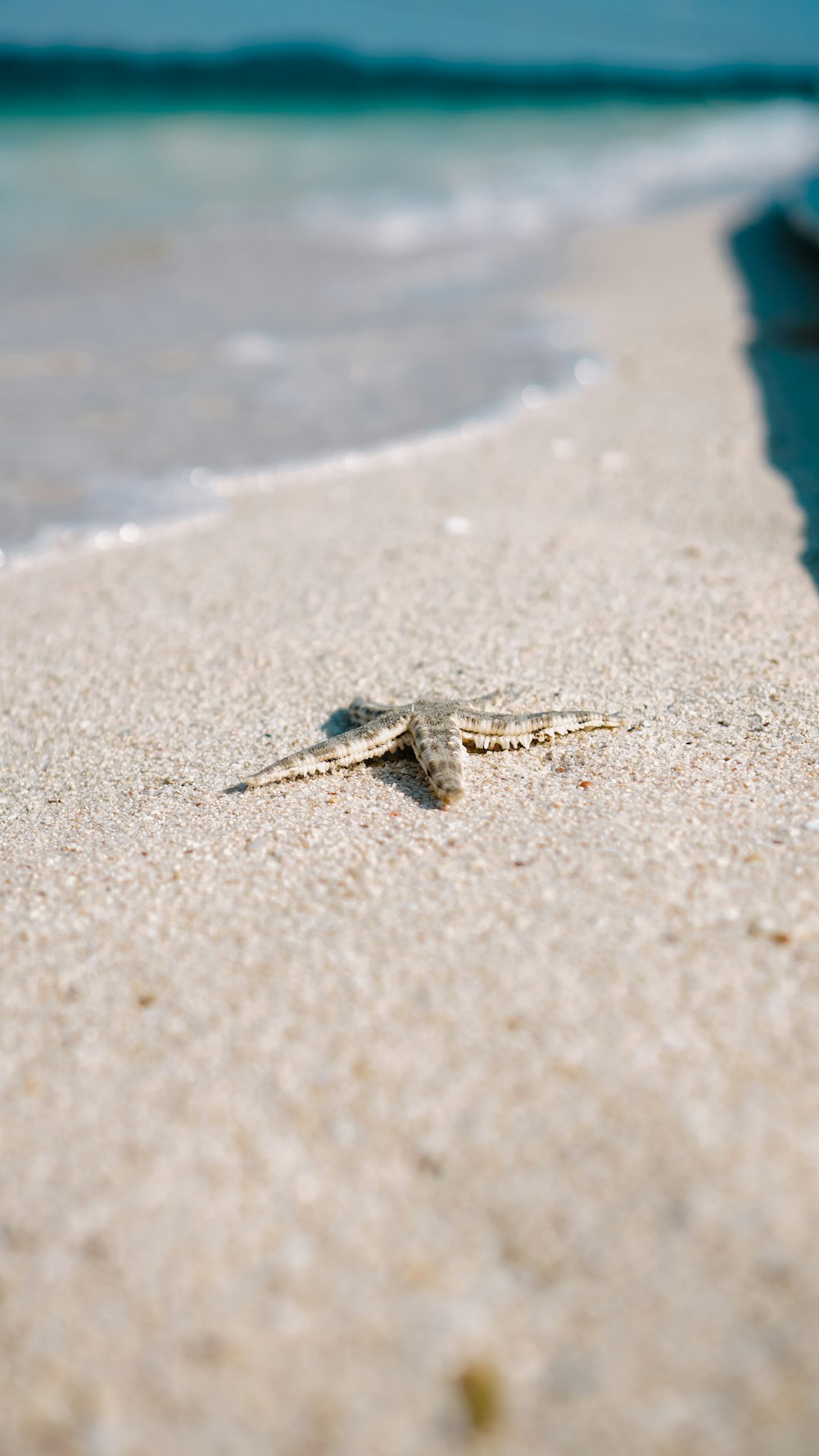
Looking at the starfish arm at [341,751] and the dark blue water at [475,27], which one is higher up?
the dark blue water at [475,27]

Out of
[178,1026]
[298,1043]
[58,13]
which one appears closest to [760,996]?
[298,1043]

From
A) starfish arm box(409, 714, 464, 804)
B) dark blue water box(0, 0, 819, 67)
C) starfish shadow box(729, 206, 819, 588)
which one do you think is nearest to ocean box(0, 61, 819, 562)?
starfish shadow box(729, 206, 819, 588)

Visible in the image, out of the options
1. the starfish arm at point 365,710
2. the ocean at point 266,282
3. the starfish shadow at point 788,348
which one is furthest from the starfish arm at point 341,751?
the ocean at point 266,282

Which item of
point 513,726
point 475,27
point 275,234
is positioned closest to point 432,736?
point 513,726

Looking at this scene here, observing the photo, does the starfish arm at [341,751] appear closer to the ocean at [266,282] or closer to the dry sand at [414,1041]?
the dry sand at [414,1041]

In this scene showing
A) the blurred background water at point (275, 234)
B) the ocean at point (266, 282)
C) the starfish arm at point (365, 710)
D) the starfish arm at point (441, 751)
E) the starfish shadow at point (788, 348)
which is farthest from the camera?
the blurred background water at point (275, 234)

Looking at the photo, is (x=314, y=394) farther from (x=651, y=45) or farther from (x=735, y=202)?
(x=651, y=45)

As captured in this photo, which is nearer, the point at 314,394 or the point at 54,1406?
the point at 54,1406
